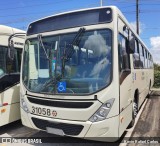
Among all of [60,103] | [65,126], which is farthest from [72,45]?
[65,126]

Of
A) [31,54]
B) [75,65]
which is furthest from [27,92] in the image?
[75,65]

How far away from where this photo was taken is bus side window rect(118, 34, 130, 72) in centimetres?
509

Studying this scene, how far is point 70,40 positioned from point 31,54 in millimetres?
1203

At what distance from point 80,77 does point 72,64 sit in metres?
0.36

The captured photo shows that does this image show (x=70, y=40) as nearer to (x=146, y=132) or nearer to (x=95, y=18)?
(x=95, y=18)

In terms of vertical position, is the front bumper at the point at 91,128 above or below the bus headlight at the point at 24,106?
below

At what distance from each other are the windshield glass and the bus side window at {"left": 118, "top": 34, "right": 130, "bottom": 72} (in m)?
0.37

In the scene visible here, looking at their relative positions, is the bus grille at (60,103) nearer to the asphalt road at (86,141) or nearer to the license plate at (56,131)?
the license plate at (56,131)

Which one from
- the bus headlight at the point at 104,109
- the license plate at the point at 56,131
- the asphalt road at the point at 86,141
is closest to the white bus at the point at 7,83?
the asphalt road at the point at 86,141

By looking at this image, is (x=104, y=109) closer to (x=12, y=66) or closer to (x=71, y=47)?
(x=71, y=47)

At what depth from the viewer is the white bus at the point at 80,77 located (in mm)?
4670

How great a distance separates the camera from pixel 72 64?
507 centimetres

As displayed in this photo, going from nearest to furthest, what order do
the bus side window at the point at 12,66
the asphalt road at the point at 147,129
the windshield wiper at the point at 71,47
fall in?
the windshield wiper at the point at 71,47, the asphalt road at the point at 147,129, the bus side window at the point at 12,66

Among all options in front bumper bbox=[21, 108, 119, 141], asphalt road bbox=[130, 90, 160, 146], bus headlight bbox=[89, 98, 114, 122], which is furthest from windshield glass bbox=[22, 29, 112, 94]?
asphalt road bbox=[130, 90, 160, 146]
